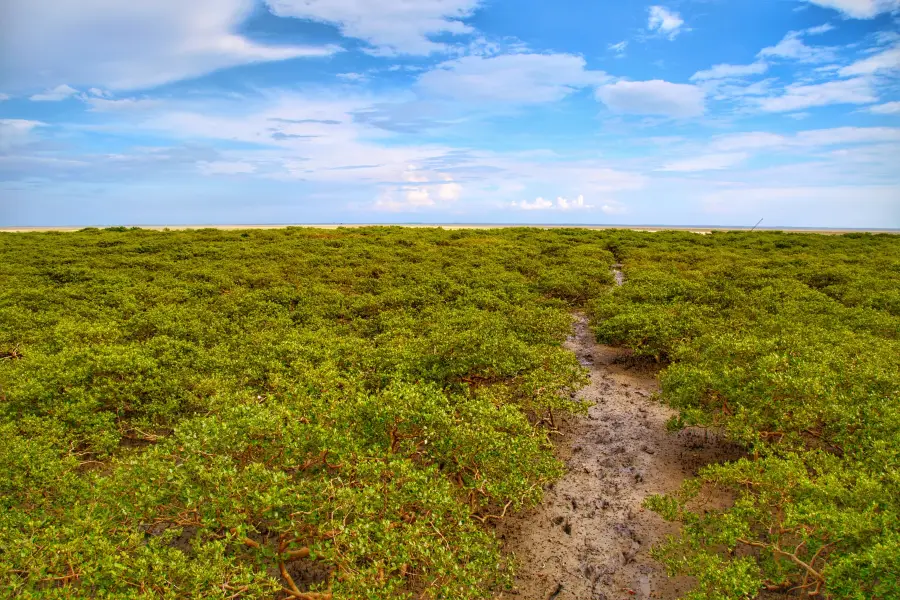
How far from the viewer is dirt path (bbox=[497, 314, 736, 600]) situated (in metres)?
8.65

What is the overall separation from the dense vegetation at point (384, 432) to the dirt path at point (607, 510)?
0.64 m

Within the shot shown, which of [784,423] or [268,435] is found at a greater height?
[268,435]

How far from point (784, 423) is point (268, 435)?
32.8ft

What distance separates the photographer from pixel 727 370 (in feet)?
38.4

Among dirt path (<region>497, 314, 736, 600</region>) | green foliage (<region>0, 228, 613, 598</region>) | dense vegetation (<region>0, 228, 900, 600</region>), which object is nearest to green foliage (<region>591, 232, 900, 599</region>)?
dense vegetation (<region>0, 228, 900, 600</region>)

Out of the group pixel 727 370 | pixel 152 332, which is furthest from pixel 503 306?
pixel 152 332

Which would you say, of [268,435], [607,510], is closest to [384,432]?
[268,435]

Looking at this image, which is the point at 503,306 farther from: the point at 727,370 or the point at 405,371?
the point at 727,370

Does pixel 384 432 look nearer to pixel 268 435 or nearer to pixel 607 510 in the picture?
pixel 268 435

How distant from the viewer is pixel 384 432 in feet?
31.1

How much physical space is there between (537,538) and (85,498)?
7.75m

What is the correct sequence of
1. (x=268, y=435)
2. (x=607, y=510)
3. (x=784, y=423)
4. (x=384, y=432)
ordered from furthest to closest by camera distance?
(x=607, y=510)
(x=784, y=423)
(x=384, y=432)
(x=268, y=435)

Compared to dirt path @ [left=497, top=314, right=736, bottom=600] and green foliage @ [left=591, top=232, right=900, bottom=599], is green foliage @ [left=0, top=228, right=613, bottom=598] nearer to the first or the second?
dirt path @ [left=497, top=314, right=736, bottom=600]

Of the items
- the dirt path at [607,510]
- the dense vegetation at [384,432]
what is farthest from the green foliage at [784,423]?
the dirt path at [607,510]
